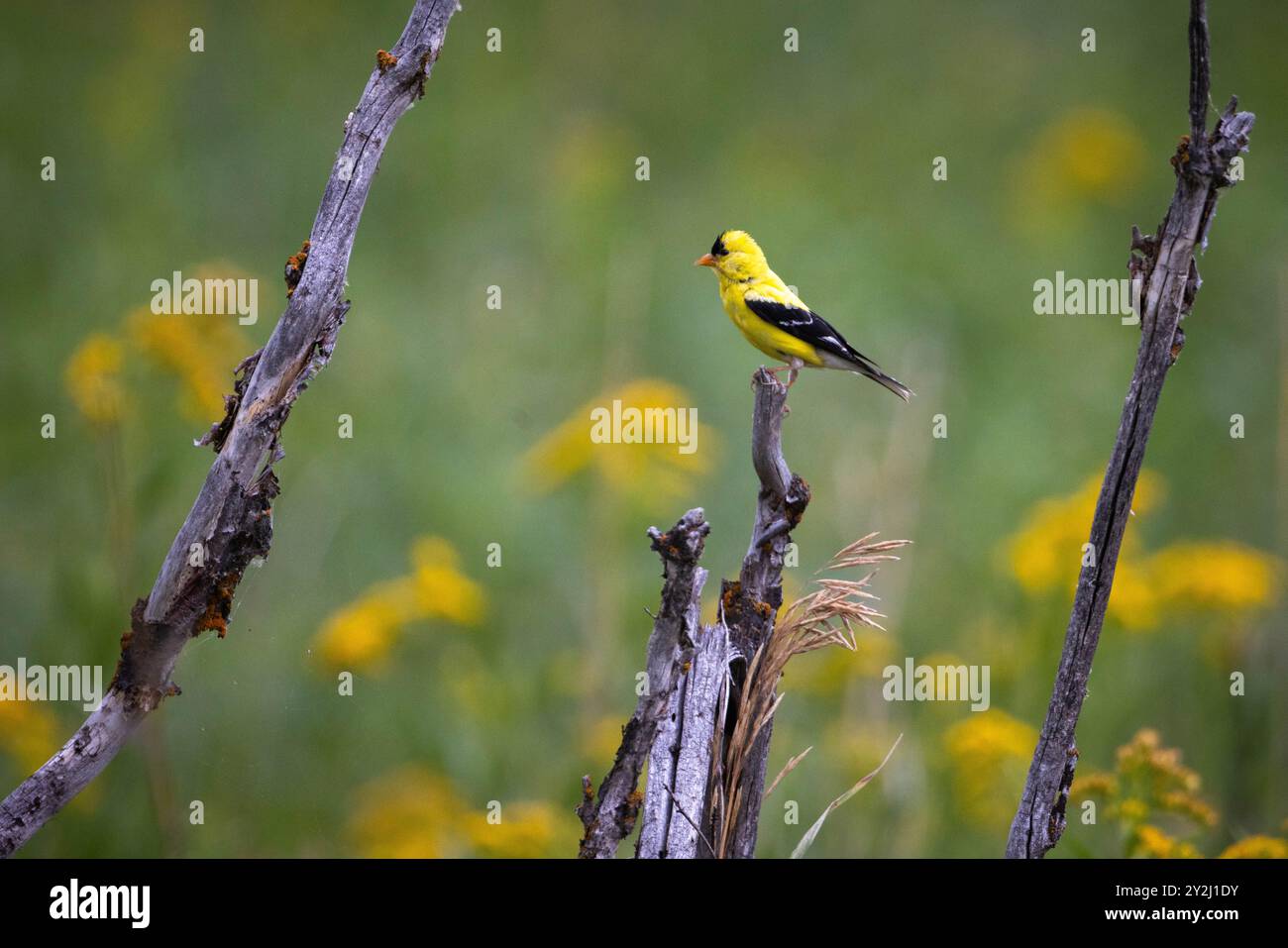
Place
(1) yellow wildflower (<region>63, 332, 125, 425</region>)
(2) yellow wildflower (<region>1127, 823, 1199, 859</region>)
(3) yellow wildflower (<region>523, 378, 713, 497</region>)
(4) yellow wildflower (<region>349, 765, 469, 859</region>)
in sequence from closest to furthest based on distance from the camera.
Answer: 1. (2) yellow wildflower (<region>1127, 823, 1199, 859</region>)
2. (1) yellow wildflower (<region>63, 332, 125, 425</region>)
3. (4) yellow wildflower (<region>349, 765, 469, 859</region>)
4. (3) yellow wildflower (<region>523, 378, 713, 497</region>)

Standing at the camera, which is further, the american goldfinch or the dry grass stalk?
the american goldfinch

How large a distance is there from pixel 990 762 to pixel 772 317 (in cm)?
212

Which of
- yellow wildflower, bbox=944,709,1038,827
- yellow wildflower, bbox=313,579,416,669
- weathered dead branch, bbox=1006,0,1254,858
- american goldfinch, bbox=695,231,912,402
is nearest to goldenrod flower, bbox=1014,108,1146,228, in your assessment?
american goldfinch, bbox=695,231,912,402

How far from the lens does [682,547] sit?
8.57 feet

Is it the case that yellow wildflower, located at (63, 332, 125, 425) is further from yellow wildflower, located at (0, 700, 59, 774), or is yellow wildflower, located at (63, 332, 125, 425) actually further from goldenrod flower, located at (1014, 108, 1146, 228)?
goldenrod flower, located at (1014, 108, 1146, 228)

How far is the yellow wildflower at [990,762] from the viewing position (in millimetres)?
5020

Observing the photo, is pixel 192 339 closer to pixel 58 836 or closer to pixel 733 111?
pixel 58 836

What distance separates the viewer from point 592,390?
9.52 meters

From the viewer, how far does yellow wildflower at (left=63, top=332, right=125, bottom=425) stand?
15.4ft

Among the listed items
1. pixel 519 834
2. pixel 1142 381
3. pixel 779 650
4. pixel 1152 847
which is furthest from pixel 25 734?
pixel 1142 381

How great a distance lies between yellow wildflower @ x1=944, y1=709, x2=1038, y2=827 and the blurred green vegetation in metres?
0.02

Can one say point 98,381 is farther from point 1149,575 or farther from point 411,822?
point 1149,575

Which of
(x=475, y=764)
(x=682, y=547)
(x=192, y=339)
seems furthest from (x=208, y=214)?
(x=682, y=547)
